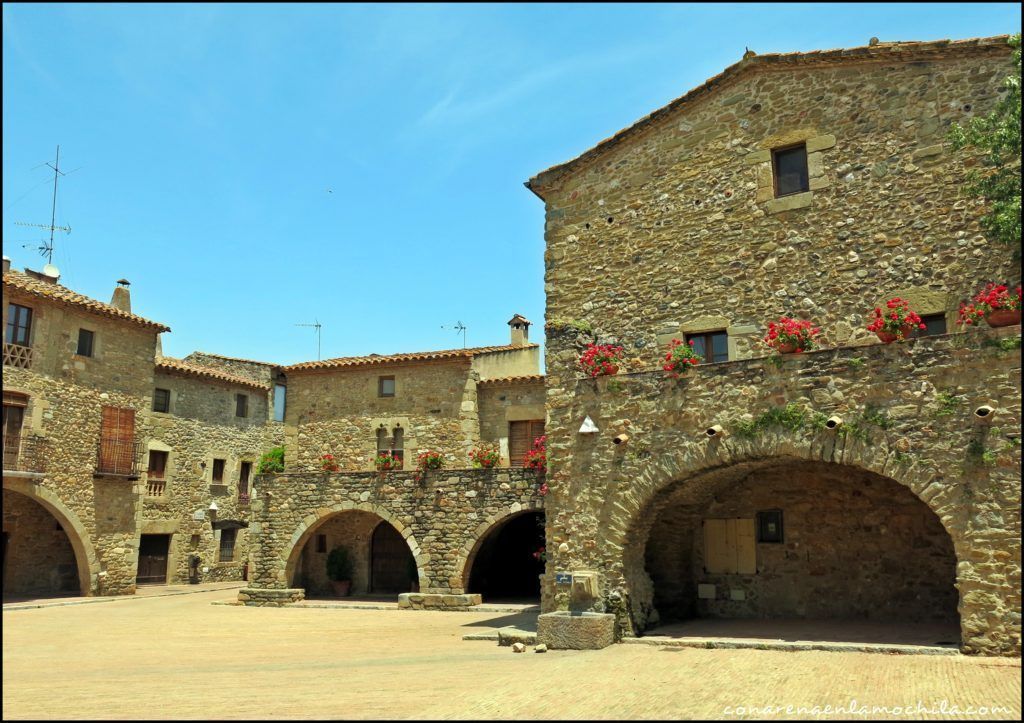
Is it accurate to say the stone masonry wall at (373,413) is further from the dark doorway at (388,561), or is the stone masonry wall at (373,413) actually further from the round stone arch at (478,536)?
the round stone arch at (478,536)

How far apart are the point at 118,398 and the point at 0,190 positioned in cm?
1708

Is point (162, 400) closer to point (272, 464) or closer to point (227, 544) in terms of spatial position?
point (227, 544)

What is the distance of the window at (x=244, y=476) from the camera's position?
95.5 feet

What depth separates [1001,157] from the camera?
10.5 m

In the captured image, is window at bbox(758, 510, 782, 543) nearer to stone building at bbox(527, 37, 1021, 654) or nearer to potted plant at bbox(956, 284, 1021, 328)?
stone building at bbox(527, 37, 1021, 654)

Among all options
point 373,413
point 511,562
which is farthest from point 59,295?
point 511,562

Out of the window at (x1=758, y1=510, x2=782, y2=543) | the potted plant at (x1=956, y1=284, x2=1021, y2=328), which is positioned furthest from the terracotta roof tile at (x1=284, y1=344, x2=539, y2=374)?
the potted plant at (x1=956, y1=284, x2=1021, y2=328)

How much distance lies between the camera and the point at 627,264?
13.3m

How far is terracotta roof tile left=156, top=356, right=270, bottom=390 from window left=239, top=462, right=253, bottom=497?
9.56 feet

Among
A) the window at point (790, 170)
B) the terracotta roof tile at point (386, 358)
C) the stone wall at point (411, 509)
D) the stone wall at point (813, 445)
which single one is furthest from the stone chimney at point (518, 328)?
the window at point (790, 170)

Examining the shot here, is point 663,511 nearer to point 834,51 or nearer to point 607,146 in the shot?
point 607,146

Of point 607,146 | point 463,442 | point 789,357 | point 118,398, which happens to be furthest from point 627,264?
point 118,398

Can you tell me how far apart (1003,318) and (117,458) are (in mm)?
21761

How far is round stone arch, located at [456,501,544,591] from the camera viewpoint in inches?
713
